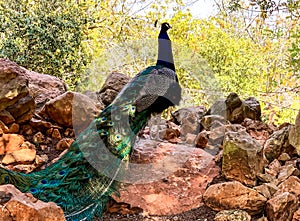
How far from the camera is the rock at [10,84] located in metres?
2.96

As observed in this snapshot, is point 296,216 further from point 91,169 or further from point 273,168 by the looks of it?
point 91,169

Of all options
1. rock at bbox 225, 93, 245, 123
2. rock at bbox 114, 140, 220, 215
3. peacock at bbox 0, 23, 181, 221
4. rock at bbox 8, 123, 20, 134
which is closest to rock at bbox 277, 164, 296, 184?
rock at bbox 114, 140, 220, 215

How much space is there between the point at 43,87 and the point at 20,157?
1350 mm

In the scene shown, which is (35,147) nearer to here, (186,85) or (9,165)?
(9,165)

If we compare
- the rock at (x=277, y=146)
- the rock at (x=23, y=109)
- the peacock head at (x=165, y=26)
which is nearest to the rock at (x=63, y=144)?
the rock at (x=23, y=109)

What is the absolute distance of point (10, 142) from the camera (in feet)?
10.3

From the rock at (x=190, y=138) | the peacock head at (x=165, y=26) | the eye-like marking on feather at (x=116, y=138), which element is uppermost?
the peacock head at (x=165, y=26)

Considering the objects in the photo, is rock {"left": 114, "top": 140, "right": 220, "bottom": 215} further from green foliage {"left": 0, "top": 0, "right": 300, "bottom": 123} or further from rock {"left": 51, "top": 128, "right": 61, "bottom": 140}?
green foliage {"left": 0, "top": 0, "right": 300, "bottom": 123}

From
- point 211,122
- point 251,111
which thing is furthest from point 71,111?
point 251,111

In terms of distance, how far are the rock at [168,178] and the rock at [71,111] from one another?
598 millimetres

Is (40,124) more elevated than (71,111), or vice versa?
(71,111)

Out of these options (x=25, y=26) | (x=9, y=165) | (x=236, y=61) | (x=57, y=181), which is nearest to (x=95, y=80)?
(x=25, y=26)

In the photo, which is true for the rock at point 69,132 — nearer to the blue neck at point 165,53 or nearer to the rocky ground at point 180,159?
the rocky ground at point 180,159

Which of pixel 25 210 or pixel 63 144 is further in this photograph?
pixel 63 144
